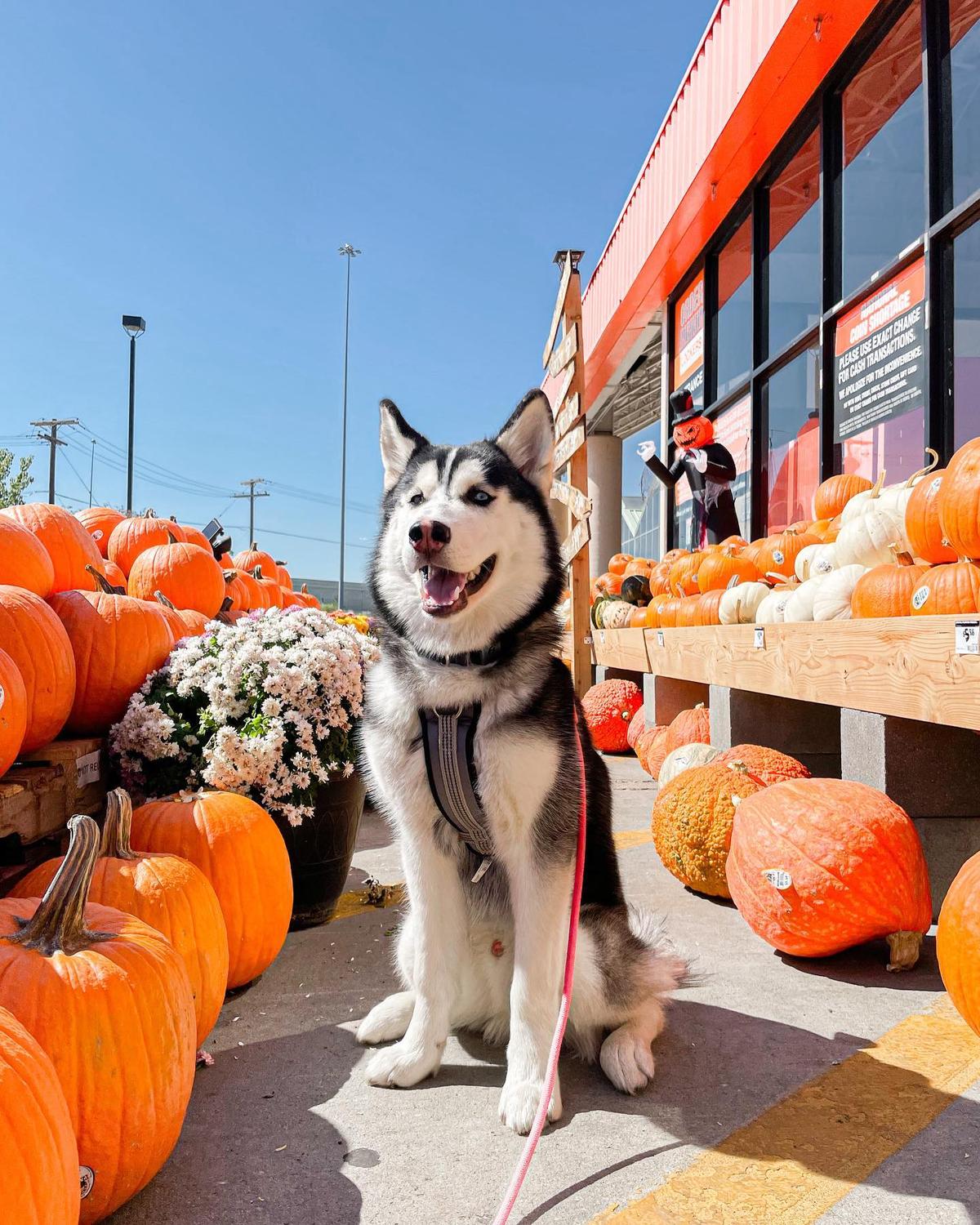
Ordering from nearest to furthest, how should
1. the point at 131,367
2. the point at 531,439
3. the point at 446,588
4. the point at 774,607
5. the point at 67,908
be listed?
the point at 67,908 < the point at 446,588 < the point at 531,439 < the point at 774,607 < the point at 131,367

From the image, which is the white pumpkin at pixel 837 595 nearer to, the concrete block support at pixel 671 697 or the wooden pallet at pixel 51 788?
the concrete block support at pixel 671 697

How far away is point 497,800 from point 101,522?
458 cm

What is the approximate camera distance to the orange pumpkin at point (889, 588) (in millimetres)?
3199

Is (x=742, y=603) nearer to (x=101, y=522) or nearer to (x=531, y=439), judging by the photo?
(x=531, y=439)

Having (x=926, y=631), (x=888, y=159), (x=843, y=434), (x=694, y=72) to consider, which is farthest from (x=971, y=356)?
(x=694, y=72)

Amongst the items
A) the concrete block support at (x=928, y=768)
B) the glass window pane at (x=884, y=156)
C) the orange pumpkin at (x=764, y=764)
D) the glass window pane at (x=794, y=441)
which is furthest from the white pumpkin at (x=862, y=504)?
the glass window pane at (x=794, y=441)

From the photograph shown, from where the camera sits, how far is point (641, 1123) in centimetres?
185

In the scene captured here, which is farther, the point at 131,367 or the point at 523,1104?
the point at 131,367

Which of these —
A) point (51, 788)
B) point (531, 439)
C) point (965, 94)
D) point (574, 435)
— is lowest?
point (51, 788)

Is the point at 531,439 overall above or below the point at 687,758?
above

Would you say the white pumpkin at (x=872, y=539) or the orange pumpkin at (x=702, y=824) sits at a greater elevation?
the white pumpkin at (x=872, y=539)

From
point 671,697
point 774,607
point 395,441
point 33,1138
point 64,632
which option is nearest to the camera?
point 33,1138

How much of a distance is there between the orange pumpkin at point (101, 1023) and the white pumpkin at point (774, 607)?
361 centimetres

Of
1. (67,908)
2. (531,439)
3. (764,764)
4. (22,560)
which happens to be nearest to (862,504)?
(764,764)
